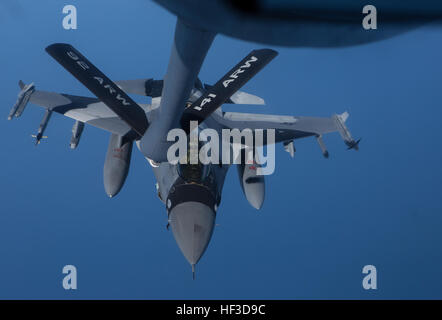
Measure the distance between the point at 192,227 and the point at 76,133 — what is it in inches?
186

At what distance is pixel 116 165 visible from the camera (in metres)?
10.2

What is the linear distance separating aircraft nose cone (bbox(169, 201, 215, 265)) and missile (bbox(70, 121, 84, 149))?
149 inches

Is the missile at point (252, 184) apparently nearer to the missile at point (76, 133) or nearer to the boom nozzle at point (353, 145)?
the boom nozzle at point (353, 145)

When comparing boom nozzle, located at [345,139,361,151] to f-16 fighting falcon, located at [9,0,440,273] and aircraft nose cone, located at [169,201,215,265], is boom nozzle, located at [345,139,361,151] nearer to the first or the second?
f-16 fighting falcon, located at [9,0,440,273]

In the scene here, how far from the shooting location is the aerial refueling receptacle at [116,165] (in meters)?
9.91

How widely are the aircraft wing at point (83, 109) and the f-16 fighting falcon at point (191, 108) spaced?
0.02 metres

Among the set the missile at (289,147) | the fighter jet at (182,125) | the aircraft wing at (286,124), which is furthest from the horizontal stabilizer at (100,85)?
the missile at (289,147)

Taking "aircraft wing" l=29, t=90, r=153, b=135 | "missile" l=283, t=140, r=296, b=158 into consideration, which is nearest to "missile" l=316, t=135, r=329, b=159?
"missile" l=283, t=140, r=296, b=158

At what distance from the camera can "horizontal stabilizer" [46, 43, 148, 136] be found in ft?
21.9

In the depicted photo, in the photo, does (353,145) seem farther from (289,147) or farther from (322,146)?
(289,147)

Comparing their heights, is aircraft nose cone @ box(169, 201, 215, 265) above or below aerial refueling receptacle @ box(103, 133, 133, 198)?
below

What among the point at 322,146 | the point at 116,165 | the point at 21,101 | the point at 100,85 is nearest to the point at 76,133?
the point at 116,165

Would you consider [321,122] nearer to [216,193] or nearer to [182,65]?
[216,193]

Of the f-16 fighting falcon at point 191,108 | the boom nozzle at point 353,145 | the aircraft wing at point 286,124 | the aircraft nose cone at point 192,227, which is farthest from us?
the aircraft wing at point 286,124
